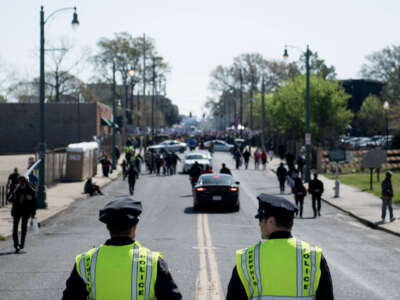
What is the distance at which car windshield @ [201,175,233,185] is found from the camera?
2503 centimetres

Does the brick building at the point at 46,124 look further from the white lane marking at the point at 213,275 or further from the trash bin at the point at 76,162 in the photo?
the white lane marking at the point at 213,275

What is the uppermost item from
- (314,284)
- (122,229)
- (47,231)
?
(122,229)

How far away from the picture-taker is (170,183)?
3959 centimetres

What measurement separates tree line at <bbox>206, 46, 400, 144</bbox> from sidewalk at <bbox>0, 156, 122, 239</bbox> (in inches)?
893

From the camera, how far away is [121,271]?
13.4 ft

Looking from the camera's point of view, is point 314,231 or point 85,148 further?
point 85,148

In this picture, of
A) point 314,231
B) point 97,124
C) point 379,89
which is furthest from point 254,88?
point 314,231

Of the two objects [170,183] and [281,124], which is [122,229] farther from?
[281,124]

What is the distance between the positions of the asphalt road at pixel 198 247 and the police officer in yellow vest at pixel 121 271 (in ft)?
17.9

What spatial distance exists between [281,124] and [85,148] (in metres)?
28.5

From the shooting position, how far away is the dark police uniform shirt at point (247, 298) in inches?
163

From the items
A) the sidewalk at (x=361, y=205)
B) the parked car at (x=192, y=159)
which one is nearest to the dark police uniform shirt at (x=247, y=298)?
the sidewalk at (x=361, y=205)

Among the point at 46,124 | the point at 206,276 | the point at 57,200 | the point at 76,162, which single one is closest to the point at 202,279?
the point at 206,276

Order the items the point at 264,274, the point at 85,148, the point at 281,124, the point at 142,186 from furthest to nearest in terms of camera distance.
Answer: the point at 281,124 → the point at 85,148 → the point at 142,186 → the point at 264,274
